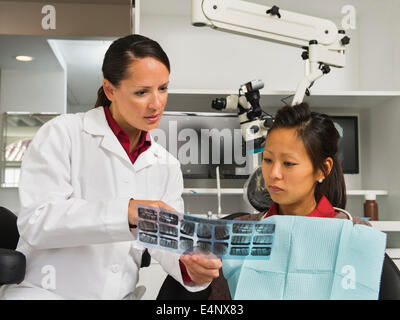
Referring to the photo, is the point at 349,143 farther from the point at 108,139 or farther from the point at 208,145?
the point at 108,139

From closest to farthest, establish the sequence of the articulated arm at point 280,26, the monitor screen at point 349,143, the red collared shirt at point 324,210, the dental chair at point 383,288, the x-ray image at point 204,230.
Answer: the x-ray image at point 204,230 < the dental chair at point 383,288 < the red collared shirt at point 324,210 < the articulated arm at point 280,26 < the monitor screen at point 349,143

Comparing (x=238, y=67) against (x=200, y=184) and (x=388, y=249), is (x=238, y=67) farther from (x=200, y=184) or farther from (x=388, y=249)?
(x=388, y=249)

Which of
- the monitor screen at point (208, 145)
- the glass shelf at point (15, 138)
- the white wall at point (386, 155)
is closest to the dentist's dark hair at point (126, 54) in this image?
the monitor screen at point (208, 145)

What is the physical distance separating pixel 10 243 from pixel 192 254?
59 cm

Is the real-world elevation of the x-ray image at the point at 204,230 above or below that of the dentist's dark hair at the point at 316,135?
below

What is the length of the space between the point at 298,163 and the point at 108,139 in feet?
1.35

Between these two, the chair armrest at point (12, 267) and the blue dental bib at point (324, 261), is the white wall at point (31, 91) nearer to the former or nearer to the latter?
the chair armrest at point (12, 267)

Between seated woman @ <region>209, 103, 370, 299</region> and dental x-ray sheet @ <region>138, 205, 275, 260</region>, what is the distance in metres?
0.31

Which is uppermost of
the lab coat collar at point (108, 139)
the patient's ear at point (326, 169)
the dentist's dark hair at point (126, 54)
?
the dentist's dark hair at point (126, 54)

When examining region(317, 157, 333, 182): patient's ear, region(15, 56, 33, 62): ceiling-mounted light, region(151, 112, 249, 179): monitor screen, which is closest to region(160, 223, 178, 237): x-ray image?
region(317, 157, 333, 182): patient's ear

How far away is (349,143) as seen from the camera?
2.20 meters

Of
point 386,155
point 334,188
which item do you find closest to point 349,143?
point 386,155

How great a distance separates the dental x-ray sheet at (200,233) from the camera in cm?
64

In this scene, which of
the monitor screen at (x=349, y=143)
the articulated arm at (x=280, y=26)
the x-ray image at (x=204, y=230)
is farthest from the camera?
the monitor screen at (x=349, y=143)
